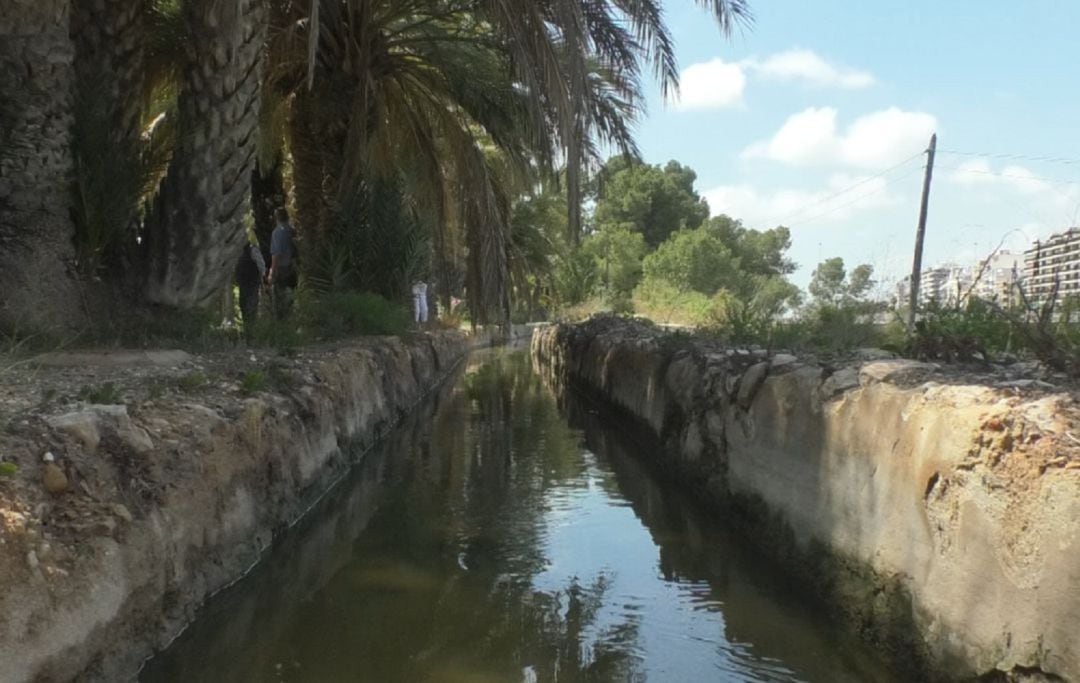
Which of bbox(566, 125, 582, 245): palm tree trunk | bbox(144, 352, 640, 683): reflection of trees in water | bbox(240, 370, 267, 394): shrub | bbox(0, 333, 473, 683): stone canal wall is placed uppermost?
bbox(566, 125, 582, 245): palm tree trunk

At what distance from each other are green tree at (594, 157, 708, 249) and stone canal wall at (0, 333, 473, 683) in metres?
53.9

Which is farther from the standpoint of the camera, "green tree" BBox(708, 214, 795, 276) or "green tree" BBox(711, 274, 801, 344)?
"green tree" BBox(708, 214, 795, 276)

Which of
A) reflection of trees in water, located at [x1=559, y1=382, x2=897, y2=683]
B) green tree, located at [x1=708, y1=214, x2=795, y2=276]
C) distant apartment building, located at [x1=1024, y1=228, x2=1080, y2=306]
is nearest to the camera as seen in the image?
reflection of trees in water, located at [x1=559, y1=382, x2=897, y2=683]

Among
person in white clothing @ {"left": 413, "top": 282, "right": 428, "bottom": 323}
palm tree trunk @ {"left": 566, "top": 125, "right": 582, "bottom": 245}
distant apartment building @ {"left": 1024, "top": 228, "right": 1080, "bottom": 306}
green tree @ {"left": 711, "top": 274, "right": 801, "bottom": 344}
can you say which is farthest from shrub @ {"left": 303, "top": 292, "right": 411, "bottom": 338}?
distant apartment building @ {"left": 1024, "top": 228, "right": 1080, "bottom": 306}

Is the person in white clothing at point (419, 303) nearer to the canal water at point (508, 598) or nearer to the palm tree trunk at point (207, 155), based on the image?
the canal water at point (508, 598)

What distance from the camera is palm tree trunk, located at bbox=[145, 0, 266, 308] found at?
7238 mm

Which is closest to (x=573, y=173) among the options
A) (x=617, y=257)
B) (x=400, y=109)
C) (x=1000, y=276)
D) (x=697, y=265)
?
(x=1000, y=276)

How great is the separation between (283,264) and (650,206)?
172 ft

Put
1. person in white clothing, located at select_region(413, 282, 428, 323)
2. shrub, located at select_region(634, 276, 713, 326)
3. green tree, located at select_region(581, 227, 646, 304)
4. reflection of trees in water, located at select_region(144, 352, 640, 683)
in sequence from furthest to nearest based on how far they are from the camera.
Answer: green tree, located at select_region(581, 227, 646, 304), shrub, located at select_region(634, 276, 713, 326), person in white clothing, located at select_region(413, 282, 428, 323), reflection of trees in water, located at select_region(144, 352, 640, 683)

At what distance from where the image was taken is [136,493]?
4.00 metres

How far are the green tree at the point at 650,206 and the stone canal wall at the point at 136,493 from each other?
53898mm

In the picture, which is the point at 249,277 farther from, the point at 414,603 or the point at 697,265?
the point at 697,265

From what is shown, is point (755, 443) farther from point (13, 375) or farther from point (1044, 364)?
point (13, 375)

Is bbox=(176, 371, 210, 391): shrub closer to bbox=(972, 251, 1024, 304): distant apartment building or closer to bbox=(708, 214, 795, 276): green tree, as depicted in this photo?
bbox=(972, 251, 1024, 304): distant apartment building
